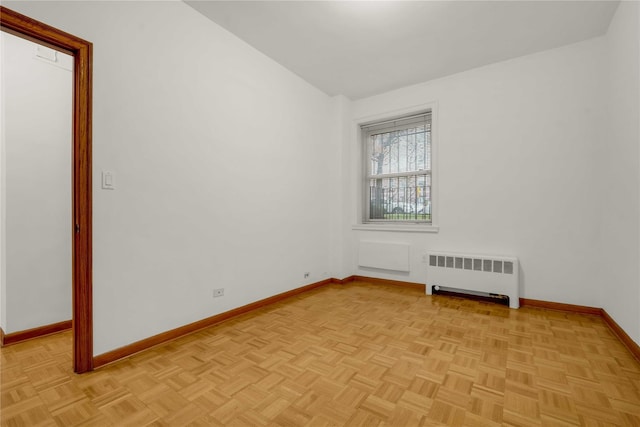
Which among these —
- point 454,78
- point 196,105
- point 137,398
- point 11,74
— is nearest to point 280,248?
point 196,105

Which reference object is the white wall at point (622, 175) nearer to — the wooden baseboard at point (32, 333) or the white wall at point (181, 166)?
the white wall at point (181, 166)

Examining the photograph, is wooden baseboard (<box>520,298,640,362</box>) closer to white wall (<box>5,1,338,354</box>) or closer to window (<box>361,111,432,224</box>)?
window (<box>361,111,432,224</box>)

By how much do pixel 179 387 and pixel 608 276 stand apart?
378 cm

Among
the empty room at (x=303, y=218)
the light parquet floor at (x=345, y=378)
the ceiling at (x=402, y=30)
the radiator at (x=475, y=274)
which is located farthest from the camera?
the radiator at (x=475, y=274)

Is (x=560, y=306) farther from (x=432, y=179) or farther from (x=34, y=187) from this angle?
(x=34, y=187)

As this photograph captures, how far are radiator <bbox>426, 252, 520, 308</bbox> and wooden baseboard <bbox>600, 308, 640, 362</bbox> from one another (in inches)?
27.4

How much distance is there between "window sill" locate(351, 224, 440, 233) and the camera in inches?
153

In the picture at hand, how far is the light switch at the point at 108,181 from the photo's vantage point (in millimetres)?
1973

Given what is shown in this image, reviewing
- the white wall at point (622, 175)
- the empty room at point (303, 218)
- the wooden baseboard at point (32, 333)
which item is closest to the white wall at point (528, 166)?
the empty room at point (303, 218)

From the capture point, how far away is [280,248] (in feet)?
11.5

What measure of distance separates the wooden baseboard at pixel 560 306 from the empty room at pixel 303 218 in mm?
17

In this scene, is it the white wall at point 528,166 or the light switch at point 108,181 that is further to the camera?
the white wall at point 528,166

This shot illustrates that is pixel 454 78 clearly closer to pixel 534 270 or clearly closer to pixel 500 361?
pixel 534 270

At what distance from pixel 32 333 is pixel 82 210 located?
143cm
